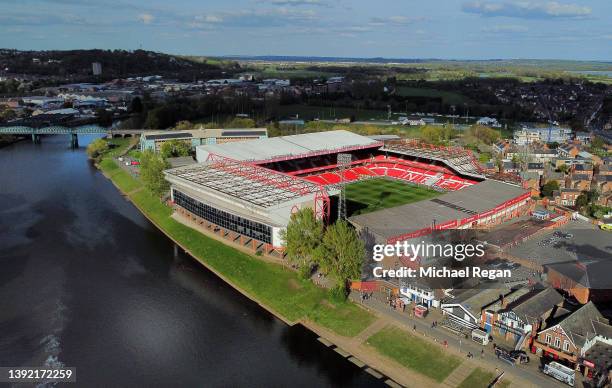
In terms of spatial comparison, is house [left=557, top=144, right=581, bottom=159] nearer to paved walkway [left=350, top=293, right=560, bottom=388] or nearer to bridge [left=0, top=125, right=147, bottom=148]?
paved walkway [left=350, top=293, right=560, bottom=388]

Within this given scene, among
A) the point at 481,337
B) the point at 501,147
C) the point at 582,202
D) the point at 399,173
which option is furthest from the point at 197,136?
the point at 481,337

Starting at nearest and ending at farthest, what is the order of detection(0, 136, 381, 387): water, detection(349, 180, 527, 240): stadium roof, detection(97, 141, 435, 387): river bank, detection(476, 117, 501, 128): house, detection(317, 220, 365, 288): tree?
detection(0, 136, 381, 387): water < detection(97, 141, 435, 387): river bank < detection(317, 220, 365, 288): tree < detection(349, 180, 527, 240): stadium roof < detection(476, 117, 501, 128): house

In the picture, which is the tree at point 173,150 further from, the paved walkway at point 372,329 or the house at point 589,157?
the house at point 589,157

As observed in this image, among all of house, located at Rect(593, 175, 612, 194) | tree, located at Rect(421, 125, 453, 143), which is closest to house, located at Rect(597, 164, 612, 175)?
house, located at Rect(593, 175, 612, 194)

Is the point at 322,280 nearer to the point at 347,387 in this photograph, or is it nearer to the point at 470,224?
the point at 347,387

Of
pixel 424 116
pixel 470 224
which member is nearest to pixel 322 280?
pixel 470 224

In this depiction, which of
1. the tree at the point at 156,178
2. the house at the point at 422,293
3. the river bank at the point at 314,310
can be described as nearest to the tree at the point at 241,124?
the tree at the point at 156,178

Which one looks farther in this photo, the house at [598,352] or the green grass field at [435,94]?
the green grass field at [435,94]
